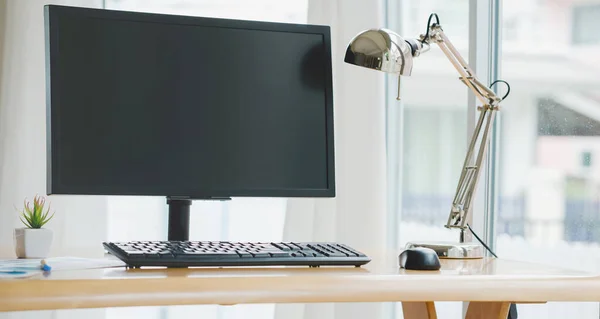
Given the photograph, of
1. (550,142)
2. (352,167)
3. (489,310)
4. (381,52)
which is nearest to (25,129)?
(352,167)

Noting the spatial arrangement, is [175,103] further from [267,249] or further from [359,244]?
[359,244]

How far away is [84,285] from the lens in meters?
0.95

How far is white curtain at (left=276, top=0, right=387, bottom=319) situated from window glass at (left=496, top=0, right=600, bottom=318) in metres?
0.34

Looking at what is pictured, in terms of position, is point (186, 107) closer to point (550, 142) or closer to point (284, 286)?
point (284, 286)

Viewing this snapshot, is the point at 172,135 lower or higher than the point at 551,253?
higher

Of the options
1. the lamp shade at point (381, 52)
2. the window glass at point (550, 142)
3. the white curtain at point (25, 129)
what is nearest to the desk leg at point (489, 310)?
the lamp shade at point (381, 52)

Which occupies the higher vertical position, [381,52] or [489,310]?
[381,52]

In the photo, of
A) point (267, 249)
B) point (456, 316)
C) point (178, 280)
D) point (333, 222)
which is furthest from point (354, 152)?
point (178, 280)

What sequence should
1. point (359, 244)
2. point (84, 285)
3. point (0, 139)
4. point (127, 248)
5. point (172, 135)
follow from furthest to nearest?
point (0, 139) → point (359, 244) → point (172, 135) → point (127, 248) → point (84, 285)

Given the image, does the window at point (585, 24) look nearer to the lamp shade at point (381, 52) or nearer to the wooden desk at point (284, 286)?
the lamp shade at point (381, 52)

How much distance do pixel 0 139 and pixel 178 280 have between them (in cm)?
166

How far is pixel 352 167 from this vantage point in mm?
2289

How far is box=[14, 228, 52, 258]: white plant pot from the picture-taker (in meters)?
1.27

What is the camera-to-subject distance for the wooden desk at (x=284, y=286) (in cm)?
95
